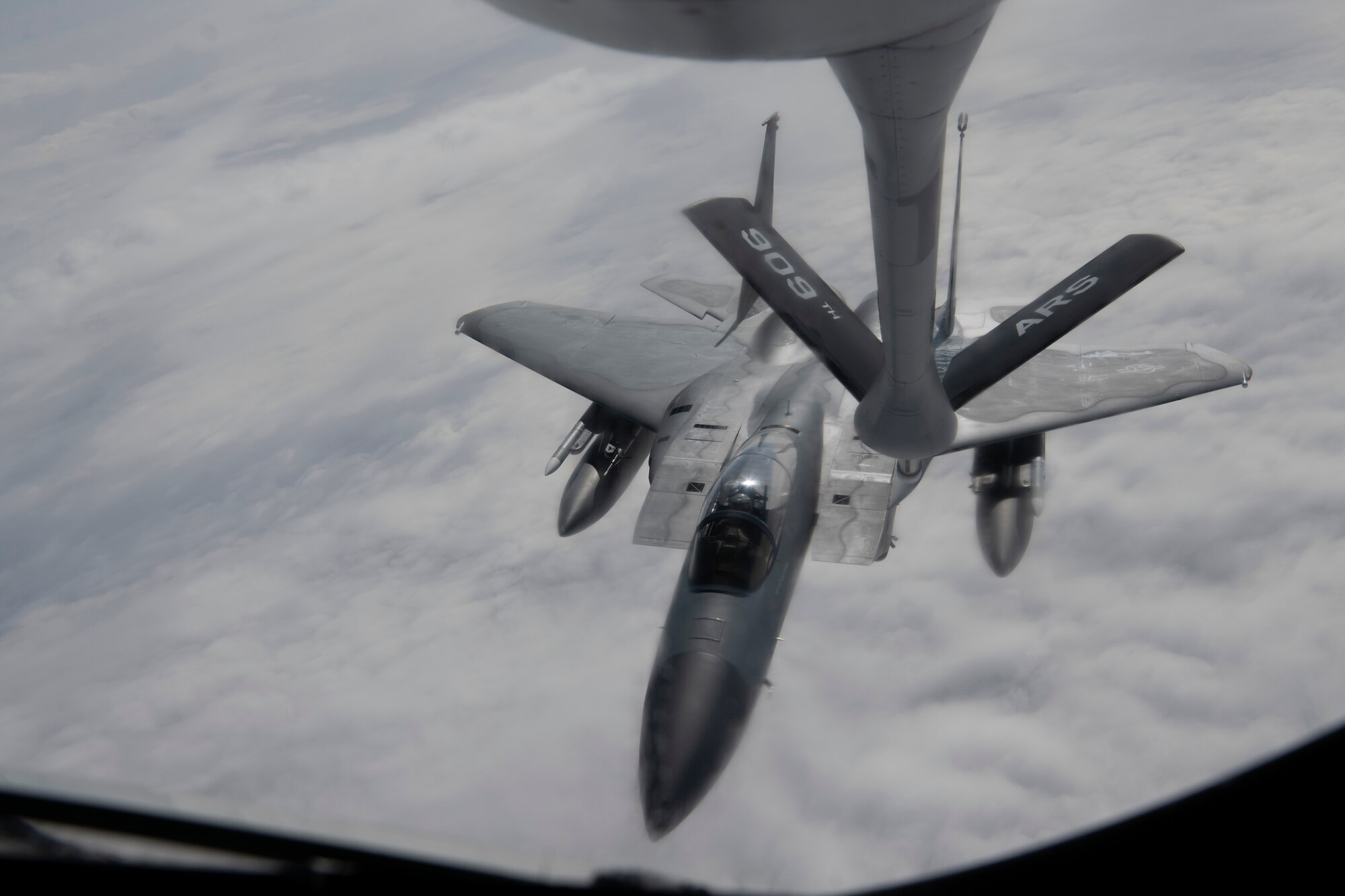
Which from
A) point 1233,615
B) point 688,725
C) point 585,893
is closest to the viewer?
point 585,893

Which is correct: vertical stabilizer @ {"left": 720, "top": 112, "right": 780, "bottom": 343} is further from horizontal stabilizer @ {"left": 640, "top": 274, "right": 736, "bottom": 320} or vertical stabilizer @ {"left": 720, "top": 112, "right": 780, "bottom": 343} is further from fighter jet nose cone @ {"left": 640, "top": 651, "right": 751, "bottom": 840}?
fighter jet nose cone @ {"left": 640, "top": 651, "right": 751, "bottom": 840}

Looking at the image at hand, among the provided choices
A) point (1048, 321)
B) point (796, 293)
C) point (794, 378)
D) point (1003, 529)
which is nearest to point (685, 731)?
point (796, 293)

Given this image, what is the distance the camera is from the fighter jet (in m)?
3.41

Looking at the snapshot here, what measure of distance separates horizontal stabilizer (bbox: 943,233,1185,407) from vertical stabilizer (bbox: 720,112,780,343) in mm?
6463

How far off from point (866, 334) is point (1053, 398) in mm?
7378

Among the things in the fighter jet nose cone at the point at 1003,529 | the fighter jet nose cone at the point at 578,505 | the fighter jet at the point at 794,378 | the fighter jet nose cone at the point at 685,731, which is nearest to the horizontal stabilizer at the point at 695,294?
the fighter jet at the point at 794,378

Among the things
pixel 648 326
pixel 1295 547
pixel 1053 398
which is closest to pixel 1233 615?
pixel 1295 547

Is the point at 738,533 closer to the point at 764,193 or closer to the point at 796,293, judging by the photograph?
the point at 796,293

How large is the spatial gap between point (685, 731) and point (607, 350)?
10250 mm

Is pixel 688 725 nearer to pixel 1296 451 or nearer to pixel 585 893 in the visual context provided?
pixel 585 893

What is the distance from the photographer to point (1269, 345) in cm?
4028

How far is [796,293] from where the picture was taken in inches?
330

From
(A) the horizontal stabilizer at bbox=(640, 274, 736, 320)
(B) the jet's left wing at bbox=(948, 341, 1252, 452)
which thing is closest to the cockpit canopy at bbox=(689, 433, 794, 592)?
(B) the jet's left wing at bbox=(948, 341, 1252, 452)

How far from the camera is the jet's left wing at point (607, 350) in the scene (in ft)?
50.3
